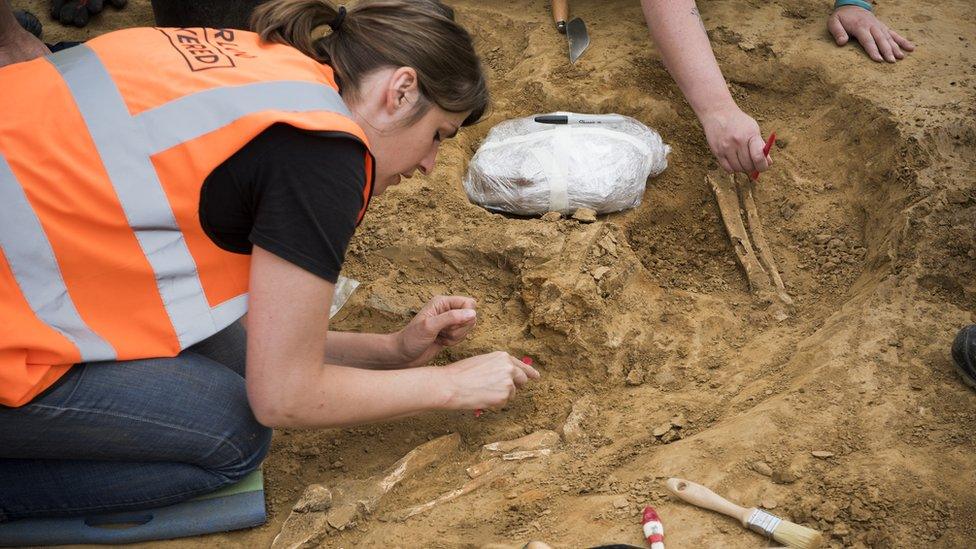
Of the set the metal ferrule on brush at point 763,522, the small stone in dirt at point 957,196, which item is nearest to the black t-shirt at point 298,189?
the metal ferrule on brush at point 763,522

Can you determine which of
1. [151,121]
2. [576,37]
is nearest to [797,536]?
[151,121]

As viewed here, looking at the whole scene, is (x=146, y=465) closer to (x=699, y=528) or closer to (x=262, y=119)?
(x=262, y=119)

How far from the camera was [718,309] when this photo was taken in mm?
2896

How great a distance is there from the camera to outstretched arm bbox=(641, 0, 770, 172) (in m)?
2.85

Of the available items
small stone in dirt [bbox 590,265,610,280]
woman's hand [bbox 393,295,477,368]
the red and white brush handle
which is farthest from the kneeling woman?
small stone in dirt [bbox 590,265,610,280]

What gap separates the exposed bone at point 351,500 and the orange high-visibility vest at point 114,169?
0.68 meters

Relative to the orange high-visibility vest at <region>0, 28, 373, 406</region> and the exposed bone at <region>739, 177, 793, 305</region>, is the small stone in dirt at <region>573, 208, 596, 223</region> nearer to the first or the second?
the exposed bone at <region>739, 177, 793, 305</region>

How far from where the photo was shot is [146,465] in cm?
214

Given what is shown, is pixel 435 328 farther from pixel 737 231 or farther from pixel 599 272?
pixel 737 231

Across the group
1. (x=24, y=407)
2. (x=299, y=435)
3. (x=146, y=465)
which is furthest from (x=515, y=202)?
(x=24, y=407)

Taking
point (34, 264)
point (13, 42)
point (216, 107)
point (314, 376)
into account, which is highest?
point (216, 107)

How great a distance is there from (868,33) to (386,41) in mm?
2446

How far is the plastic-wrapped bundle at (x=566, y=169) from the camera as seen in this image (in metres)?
3.18

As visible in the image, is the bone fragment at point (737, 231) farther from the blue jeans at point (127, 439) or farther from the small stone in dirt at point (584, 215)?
the blue jeans at point (127, 439)
